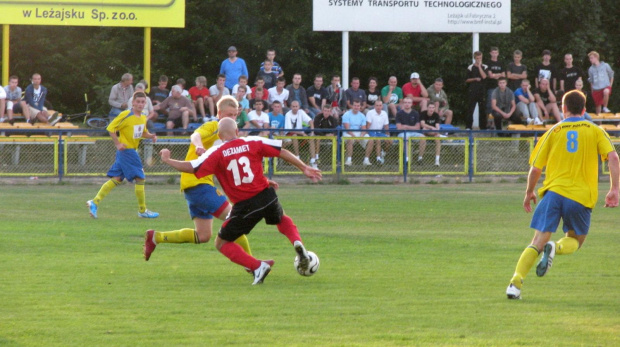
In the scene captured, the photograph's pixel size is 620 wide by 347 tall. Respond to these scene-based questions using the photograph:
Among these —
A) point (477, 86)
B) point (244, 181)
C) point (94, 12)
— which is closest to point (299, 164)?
point (244, 181)

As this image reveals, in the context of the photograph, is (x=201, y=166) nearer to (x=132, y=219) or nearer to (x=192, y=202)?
(x=192, y=202)

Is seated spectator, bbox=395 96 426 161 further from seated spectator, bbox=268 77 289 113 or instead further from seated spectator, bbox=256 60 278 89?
seated spectator, bbox=256 60 278 89

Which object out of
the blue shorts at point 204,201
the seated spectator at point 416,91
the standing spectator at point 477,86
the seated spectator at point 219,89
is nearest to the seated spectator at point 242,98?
the seated spectator at point 219,89

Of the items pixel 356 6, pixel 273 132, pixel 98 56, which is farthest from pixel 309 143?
pixel 98 56

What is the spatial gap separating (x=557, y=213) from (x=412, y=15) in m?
19.2

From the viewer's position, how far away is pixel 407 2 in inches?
1021

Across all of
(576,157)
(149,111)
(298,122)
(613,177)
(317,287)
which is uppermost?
(149,111)

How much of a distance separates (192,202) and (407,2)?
1791 cm

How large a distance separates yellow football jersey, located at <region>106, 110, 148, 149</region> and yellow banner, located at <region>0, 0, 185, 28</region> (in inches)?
424

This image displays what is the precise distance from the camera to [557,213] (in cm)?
743

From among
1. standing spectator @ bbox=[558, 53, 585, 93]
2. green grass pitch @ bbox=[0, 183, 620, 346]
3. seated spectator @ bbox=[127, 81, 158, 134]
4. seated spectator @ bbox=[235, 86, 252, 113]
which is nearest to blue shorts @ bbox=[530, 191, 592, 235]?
green grass pitch @ bbox=[0, 183, 620, 346]

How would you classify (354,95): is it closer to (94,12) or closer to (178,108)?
(178,108)

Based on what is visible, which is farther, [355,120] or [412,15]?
[412,15]

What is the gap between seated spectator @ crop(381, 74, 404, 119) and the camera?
23484 mm
